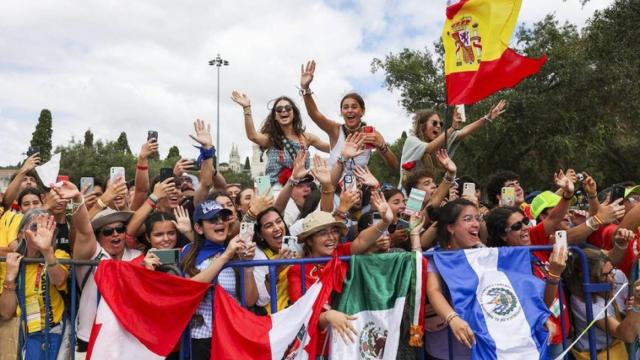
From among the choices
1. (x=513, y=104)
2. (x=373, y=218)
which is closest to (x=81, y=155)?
(x=513, y=104)

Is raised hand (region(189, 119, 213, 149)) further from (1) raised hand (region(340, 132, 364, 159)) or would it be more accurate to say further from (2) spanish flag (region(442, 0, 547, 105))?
(2) spanish flag (region(442, 0, 547, 105))

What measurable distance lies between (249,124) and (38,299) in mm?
2942

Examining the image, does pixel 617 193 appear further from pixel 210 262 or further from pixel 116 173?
pixel 116 173

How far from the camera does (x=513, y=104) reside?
2203cm

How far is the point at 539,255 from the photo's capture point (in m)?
4.16

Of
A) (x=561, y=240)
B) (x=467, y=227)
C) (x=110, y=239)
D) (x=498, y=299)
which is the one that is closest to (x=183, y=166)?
(x=110, y=239)

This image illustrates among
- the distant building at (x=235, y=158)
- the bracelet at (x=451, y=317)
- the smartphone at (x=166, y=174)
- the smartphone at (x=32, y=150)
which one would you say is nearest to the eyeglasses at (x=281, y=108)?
the smartphone at (x=166, y=174)

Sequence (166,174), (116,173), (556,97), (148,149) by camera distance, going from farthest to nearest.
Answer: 1. (556,97)
2. (148,149)
3. (166,174)
4. (116,173)

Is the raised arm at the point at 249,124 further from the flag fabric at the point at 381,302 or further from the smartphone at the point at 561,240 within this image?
the smartphone at the point at 561,240

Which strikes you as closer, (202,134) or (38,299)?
(38,299)

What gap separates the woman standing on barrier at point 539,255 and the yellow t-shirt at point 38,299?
357 centimetres

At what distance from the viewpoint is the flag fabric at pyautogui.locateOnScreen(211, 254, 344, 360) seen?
371 cm

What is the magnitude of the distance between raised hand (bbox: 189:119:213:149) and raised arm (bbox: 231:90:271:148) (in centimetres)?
78

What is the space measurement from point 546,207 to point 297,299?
9.84ft
